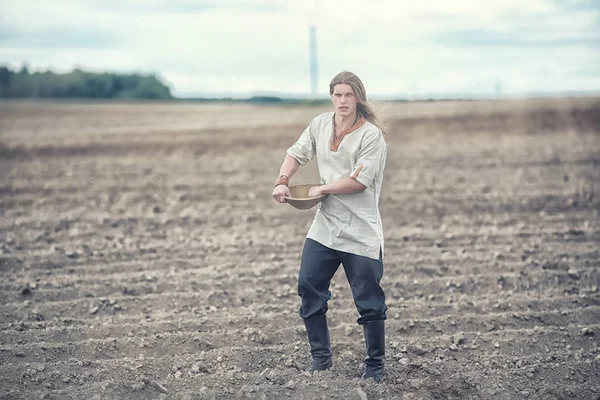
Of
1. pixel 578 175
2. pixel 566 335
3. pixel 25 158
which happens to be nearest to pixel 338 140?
pixel 566 335

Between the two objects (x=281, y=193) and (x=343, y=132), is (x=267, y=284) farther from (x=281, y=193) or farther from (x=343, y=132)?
(x=343, y=132)

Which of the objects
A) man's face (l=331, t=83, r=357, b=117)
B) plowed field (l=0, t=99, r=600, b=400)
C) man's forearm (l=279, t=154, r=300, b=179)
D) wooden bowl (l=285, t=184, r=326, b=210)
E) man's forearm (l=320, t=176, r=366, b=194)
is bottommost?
plowed field (l=0, t=99, r=600, b=400)

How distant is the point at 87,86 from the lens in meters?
48.2

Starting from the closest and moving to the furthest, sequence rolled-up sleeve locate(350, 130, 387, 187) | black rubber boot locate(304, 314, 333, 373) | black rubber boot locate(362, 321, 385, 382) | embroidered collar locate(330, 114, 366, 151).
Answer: rolled-up sleeve locate(350, 130, 387, 187) < embroidered collar locate(330, 114, 366, 151) < black rubber boot locate(362, 321, 385, 382) < black rubber boot locate(304, 314, 333, 373)

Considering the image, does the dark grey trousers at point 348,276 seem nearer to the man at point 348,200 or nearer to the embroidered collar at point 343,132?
the man at point 348,200

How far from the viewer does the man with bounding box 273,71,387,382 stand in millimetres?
3699

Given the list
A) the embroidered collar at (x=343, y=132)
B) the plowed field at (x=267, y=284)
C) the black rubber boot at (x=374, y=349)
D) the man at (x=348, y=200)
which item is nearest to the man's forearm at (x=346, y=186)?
the man at (x=348, y=200)

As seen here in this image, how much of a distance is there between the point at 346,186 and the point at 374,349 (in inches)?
40.1

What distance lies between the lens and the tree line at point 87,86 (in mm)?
47250

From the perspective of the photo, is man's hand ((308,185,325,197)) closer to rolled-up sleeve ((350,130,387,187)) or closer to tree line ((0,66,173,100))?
rolled-up sleeve ((350,130,387,187))

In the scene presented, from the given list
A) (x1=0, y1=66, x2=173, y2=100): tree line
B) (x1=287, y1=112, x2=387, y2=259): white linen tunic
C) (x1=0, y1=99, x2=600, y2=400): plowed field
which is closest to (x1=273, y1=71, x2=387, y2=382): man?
(x1=287, y1=112, x2=387, y2=259): white linen tunic

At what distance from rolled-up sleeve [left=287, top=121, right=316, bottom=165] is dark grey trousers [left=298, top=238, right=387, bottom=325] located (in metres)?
0.49

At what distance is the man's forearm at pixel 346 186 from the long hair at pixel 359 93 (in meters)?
0.36

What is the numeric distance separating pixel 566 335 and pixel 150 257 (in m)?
4.02
